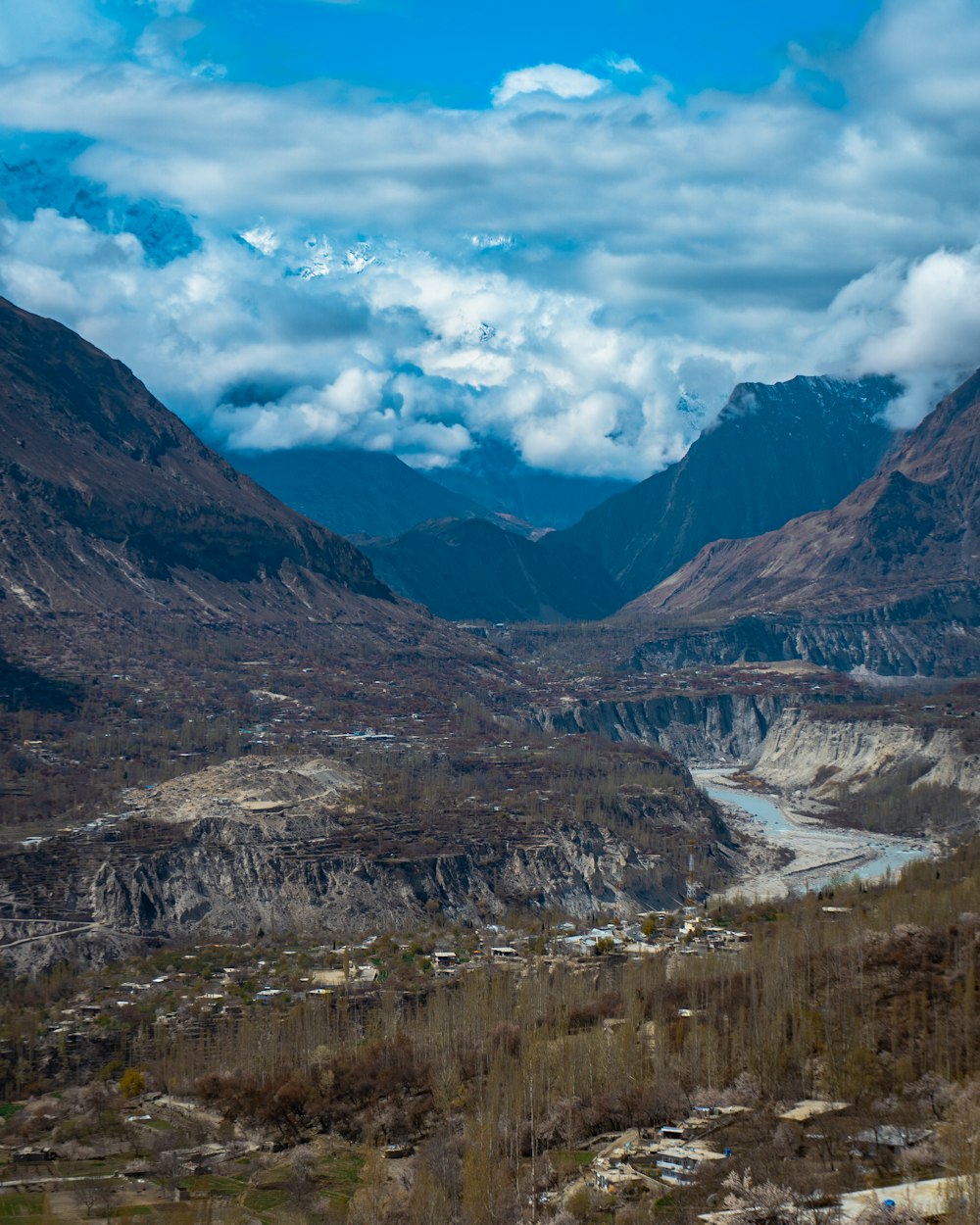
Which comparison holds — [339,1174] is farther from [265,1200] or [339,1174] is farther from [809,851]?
[809,851]

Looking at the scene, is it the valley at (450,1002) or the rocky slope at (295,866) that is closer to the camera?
the valley at (450,1002)

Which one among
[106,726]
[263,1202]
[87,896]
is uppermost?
[106,726]

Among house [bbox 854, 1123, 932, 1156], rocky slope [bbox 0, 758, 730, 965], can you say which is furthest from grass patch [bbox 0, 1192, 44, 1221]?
rocky slope [bbox 0, 758, 730, 965]

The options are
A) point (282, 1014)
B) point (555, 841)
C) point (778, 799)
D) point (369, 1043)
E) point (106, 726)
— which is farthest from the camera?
point (778, 799)

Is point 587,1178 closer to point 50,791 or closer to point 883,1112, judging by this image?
point 883,1112

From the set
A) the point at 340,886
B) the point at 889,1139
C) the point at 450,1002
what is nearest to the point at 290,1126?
the point at 450,1002

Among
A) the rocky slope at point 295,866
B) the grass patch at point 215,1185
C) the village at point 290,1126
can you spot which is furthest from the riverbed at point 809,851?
the grass patch at point 215,1185

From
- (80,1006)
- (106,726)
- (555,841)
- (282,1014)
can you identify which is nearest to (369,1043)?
(282,1014)

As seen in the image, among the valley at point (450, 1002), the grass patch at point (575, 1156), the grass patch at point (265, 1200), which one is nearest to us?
the valley at point (450, 1002)

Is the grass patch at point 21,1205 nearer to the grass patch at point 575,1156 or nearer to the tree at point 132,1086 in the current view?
the tree at point 132,1086
